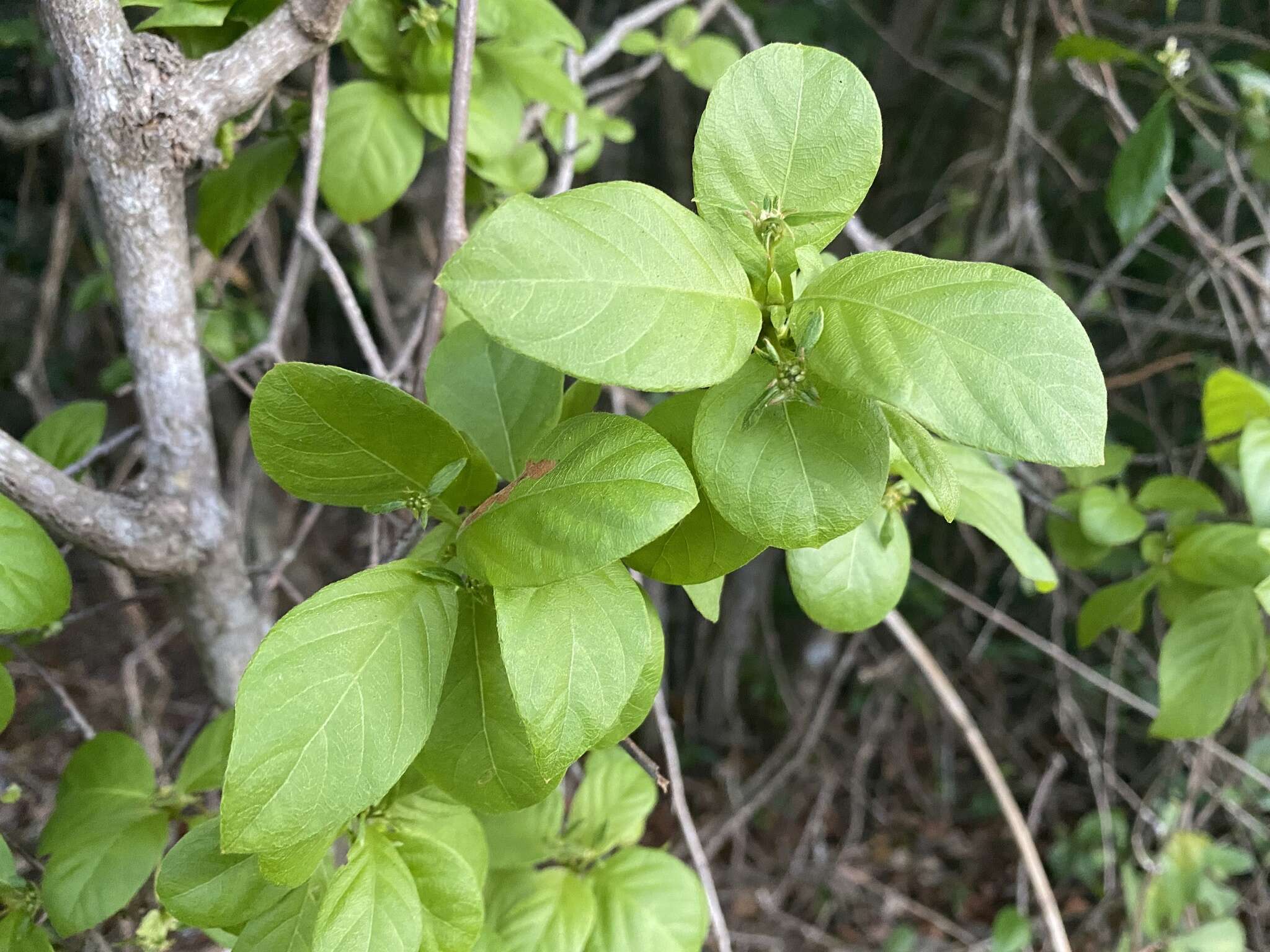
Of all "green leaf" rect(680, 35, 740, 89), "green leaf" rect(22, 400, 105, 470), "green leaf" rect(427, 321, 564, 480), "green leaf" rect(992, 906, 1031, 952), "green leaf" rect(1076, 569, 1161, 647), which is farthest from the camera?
"green leaf" rect(992, 906, 1031, 952)

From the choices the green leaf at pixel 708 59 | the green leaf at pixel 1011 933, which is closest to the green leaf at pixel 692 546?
the green leaf at pixel 708 59

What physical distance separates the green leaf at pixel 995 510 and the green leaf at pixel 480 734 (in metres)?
0.38

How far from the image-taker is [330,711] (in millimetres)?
442

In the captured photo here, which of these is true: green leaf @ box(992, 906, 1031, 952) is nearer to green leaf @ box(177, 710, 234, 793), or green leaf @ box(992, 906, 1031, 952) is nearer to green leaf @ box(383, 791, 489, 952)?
green leaf @ box(383, 791, 489, 952)

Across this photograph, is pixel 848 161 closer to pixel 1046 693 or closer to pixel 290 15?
pixel 290 15

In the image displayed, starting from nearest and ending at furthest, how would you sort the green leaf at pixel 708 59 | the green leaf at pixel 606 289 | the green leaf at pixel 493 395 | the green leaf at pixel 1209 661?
the green leaf at pixel 606 289 < the green leaf at pixel 493 395 < the green leaf at pixel 1209 661 < the green leaf at pixel 708 59

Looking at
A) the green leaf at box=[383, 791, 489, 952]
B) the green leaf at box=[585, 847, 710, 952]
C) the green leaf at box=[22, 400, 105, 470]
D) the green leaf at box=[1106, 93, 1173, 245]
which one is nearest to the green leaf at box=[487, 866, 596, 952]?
the green leaf at box=[585, 847, 710, 952]

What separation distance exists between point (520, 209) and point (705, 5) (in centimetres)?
127

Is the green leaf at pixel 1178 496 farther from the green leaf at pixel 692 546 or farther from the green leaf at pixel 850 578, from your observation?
the green leaf at pixel 692 546

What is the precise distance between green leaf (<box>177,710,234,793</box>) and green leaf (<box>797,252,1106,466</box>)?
1.97ft

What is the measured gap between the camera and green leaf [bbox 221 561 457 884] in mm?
427

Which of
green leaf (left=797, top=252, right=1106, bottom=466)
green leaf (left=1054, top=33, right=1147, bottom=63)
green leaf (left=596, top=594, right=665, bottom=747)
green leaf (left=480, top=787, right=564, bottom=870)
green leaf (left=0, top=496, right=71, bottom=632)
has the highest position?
green leaf (left=1054, top=33, right=1147, bottom=63)

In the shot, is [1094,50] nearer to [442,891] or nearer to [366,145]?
[366,145]

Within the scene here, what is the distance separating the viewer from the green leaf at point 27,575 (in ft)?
1.82
